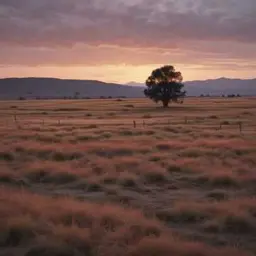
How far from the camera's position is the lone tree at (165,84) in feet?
301

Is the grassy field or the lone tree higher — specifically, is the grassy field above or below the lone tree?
below

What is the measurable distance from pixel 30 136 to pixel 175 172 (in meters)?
18.5

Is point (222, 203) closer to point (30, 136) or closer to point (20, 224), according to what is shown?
point (20, 224)

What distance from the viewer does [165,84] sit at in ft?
301

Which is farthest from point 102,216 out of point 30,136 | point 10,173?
point 30,136

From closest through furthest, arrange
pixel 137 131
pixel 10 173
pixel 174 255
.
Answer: pixel 174 255
pixel 10 173
pixel 137 131

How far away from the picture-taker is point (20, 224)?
10.3 meters

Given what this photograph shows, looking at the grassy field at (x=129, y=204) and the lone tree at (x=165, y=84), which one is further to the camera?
the lone tree at (x=165, y=84)

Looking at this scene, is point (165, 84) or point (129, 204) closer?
point (129, 204)

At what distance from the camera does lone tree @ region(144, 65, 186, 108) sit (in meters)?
91.9

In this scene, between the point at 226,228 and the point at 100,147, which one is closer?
the point at 226,228

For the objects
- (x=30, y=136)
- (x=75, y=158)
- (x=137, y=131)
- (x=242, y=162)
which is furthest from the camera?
(x=137, y=131)

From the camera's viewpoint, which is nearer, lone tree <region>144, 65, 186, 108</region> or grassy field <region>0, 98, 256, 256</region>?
grassy field <region>0, 98, 256, 256</region>

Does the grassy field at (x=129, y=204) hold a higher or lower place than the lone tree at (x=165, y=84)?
lower
